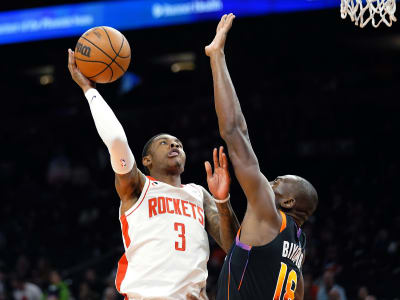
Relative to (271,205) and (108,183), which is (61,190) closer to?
(108,183)

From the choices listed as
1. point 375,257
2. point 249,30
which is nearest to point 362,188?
point 375,257

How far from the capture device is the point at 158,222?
13.0 ft

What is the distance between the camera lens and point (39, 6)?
13656mm

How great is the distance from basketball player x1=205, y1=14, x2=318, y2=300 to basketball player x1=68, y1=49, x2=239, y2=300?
1.07 feet

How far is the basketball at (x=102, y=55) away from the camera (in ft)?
13.1

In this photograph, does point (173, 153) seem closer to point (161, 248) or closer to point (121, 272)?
point (161, 248)

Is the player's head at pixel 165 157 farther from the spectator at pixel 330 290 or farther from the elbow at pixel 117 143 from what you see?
the spectator at pixel 330 290

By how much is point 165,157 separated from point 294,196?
916mm

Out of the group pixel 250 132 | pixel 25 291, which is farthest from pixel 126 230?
pixel 250 132

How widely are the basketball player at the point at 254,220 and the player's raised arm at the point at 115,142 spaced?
2.19 ft

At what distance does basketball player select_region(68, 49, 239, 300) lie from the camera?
3799 millimetres

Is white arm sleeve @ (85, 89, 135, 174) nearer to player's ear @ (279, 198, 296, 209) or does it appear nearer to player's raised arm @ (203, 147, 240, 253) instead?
player's raised arm @ (203, 147, 240, 253)

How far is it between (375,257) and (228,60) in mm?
6457

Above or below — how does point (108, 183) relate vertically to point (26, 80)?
below
